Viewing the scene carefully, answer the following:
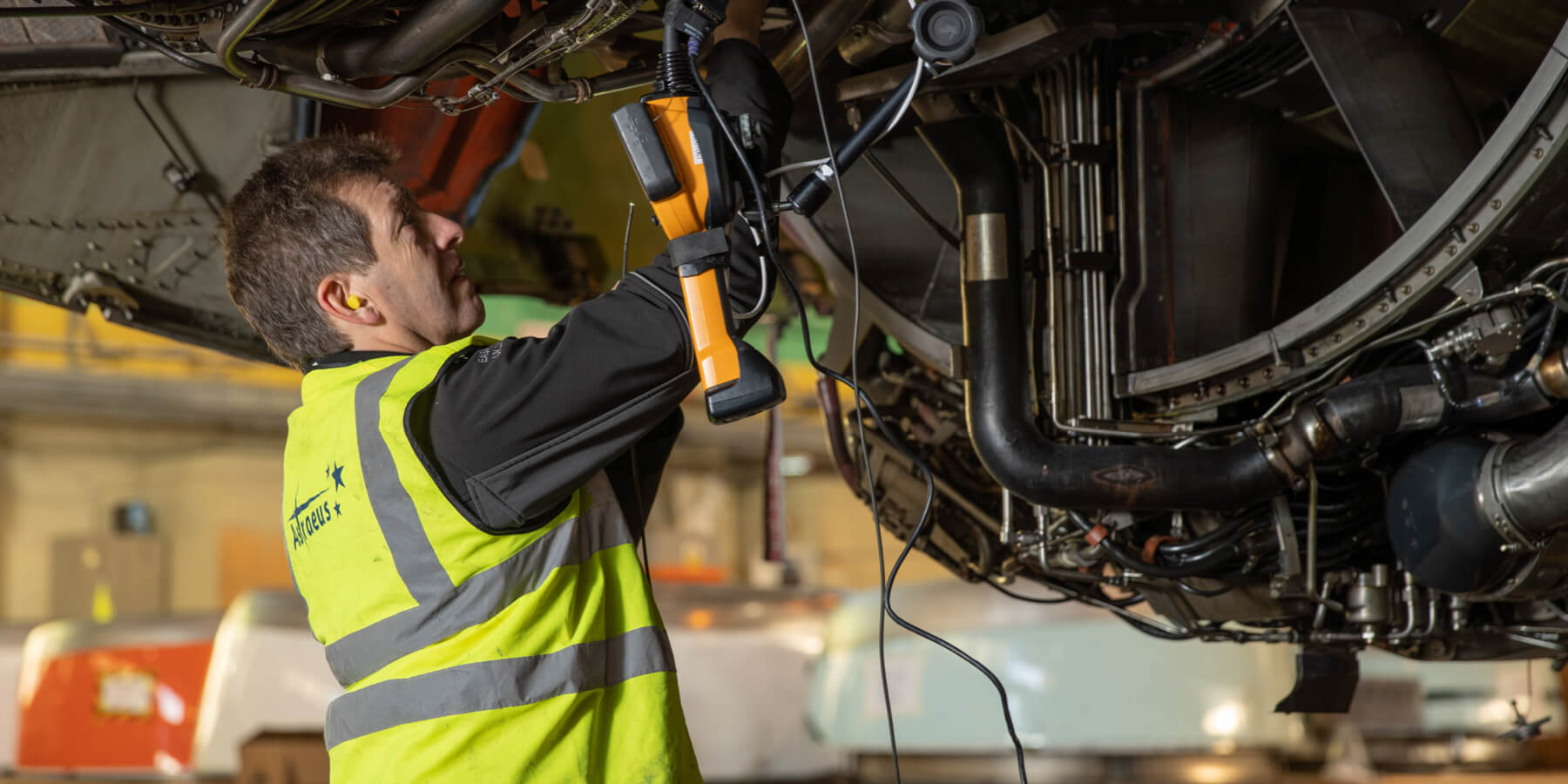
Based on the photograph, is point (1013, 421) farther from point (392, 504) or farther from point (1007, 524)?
point (392, 504)

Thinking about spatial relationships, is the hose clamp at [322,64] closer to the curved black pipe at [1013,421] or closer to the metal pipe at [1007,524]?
the curved black pipe at [1013,421]

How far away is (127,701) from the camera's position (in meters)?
7.79

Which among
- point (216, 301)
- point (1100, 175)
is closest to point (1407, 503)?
point (1100, 175)

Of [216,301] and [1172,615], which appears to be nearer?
[1172,615]

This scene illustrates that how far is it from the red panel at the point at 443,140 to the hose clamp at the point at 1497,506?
1.96 meters

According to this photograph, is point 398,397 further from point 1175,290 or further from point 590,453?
point 1175,290

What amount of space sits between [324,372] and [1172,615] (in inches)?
67.4

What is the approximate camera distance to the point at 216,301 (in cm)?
294

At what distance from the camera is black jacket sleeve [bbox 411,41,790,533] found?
1.38 m

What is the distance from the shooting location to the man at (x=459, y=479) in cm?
141

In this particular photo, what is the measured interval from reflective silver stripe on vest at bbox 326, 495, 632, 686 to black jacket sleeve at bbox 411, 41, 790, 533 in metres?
0.05

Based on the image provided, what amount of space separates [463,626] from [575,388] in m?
0.33

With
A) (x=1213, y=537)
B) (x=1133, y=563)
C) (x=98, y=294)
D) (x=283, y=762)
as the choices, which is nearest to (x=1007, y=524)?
(x=1133, y=563)

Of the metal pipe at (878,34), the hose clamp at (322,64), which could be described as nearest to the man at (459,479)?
the hose clamp at (322,64)
